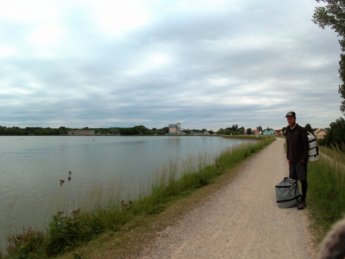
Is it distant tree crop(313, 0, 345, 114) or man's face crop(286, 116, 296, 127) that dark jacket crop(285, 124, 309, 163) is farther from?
distant tree crop(313, 0, 345, 114)

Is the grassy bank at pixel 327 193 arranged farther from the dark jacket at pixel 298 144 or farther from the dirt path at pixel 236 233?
the dark jacket at pixel 298 144

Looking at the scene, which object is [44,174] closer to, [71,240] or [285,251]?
[71,240]

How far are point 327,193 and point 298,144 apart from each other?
4.77ft

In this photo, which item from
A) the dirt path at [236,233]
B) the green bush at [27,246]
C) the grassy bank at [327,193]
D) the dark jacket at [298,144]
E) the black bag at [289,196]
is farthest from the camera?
the black bag at [289,196]

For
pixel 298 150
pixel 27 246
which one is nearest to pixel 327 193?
pixel 298 150

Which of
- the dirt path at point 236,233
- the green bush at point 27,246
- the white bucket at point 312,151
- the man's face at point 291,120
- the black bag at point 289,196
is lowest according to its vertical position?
the green bush at point 27,246

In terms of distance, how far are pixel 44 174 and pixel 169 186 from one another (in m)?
12.8

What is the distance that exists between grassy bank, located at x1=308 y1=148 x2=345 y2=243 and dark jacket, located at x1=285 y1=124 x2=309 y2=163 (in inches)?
41.9

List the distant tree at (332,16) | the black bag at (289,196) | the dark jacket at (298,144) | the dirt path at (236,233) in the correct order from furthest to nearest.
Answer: the distant tree at (332,16)
the black bag at (289,196)
the dark jacket at (298,144)
the dirt path at (236,233)

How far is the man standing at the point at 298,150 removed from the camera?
834 centimetres

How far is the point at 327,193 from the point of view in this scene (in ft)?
28.3

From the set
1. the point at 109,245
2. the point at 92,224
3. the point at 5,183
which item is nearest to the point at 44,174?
the point at 5,183

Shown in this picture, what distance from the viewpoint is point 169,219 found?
7961 mm

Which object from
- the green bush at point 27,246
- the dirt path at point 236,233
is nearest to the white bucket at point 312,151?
the dirt path at point 236,233
